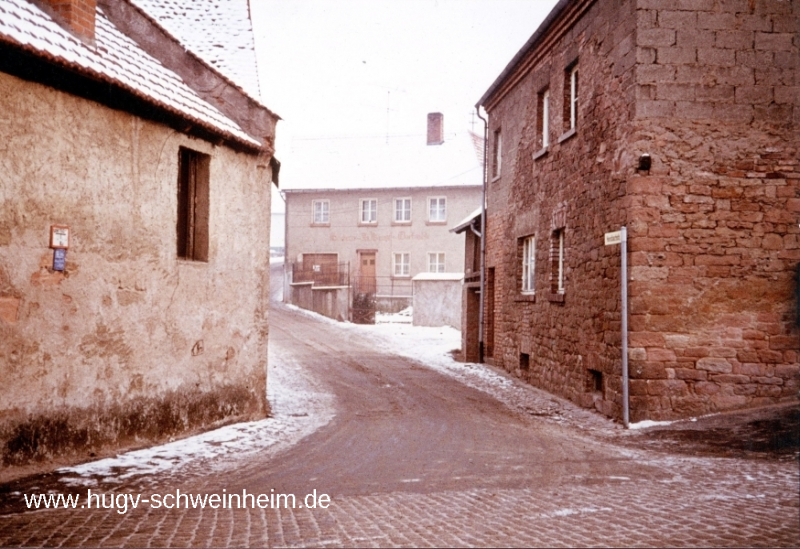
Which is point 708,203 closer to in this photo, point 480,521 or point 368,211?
point 480,521

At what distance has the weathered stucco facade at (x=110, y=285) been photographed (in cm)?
682

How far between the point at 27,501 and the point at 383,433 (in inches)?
175

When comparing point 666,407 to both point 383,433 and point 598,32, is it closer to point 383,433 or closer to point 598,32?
point 383,433

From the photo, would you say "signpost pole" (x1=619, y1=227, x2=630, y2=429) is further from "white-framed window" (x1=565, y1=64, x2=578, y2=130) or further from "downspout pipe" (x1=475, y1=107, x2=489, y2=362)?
"downspout pipe" (x1=475, y1=107, x2=489, y2=362)

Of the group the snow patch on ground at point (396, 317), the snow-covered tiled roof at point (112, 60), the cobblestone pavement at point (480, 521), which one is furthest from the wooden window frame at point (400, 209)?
the cobblestone pavement at point (480, 521)

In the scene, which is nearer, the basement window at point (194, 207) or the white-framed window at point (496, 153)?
the basement window at point (194, 207)

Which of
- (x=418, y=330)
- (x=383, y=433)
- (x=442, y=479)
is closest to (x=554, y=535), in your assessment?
(x=442, y=479)

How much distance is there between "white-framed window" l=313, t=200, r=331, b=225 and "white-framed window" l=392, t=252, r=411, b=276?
405 centimetres

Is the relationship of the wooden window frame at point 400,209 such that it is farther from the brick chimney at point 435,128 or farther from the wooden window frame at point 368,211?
the brick chimney at point 435,128

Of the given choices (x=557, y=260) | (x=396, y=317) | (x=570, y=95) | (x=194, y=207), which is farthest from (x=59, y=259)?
(x=396, y=317)

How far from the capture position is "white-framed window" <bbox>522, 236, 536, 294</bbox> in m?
15.8

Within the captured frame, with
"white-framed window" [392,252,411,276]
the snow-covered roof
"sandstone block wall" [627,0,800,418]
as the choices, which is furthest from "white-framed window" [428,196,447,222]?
Result: "sandstone block wall" [627,0,800,418]

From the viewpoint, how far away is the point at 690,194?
10.0m

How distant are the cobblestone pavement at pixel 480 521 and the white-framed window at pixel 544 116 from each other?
9.46m
